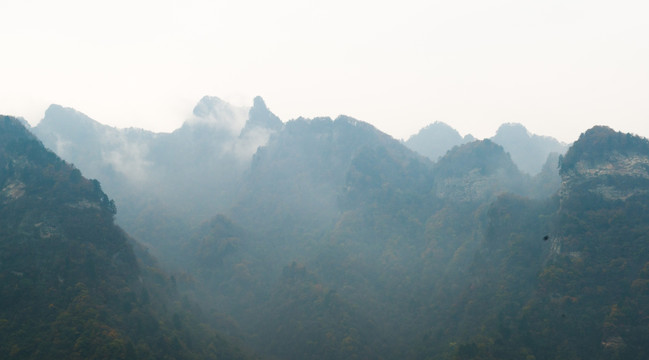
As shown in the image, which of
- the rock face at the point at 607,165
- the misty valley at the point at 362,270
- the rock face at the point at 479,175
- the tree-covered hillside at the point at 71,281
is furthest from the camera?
the rock face at the point at 479,175

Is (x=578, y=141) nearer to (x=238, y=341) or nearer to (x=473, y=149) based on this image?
(x=473, y=149)

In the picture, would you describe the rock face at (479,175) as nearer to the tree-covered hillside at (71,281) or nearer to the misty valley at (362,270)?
the misty valley at (362,270)

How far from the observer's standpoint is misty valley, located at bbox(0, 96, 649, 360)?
86750 millimetres

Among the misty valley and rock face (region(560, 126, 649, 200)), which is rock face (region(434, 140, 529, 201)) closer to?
the misty valley

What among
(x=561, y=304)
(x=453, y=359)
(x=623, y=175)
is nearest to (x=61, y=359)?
(x=453, y=359)

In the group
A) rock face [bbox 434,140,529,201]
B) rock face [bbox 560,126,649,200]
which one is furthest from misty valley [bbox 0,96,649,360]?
rock face [bbox 434,140,529,201]

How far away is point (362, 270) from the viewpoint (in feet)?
461

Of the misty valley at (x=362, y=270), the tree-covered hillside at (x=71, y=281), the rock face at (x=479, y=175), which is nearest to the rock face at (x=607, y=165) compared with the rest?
the misty valley at (x=362, y=270)

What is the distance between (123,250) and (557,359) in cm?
9823

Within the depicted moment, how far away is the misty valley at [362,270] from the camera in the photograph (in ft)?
285

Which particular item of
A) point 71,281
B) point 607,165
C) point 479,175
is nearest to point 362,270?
point 479,175

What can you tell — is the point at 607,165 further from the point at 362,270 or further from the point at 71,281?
the point at 71,281

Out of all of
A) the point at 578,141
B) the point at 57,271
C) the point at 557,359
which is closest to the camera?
the point at 557,359

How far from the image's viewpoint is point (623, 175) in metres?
106
